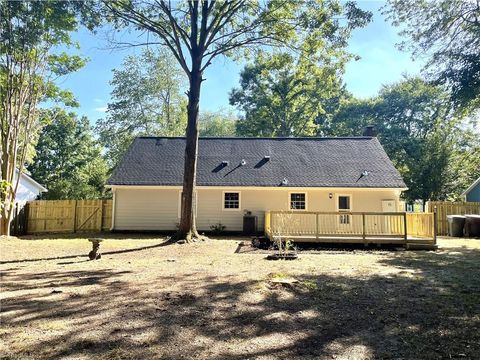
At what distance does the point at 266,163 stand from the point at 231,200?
3.24 meters

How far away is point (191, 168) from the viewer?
14086mm

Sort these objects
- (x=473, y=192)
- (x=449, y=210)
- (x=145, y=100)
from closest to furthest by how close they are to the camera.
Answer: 1. (x=449, y=210)
2. (x=473, y=192)
3. (x=145, y=100)

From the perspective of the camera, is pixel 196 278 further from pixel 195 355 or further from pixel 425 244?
pixel 425 244

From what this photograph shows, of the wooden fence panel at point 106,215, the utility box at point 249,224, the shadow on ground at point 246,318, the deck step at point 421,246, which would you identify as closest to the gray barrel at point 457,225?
the deck step at point 421,246

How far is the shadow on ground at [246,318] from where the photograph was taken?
142 inches

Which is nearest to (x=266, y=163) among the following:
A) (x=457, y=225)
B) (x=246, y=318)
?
(x=457, y=225)

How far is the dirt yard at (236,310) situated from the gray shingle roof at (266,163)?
952 centimetres

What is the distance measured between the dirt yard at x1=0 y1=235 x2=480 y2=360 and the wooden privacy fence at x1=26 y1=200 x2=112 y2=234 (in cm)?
1070

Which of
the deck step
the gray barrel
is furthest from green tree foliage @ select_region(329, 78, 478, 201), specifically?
the deck step

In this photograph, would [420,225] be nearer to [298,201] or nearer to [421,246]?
[421,246]

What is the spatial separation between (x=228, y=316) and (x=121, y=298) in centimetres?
182

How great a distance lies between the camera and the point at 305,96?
37844 millimetres

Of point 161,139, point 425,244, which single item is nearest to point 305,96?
point 161,139

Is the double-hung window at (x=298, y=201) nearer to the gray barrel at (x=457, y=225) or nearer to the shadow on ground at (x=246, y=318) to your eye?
the gray barrel at (x=457, y=225)
